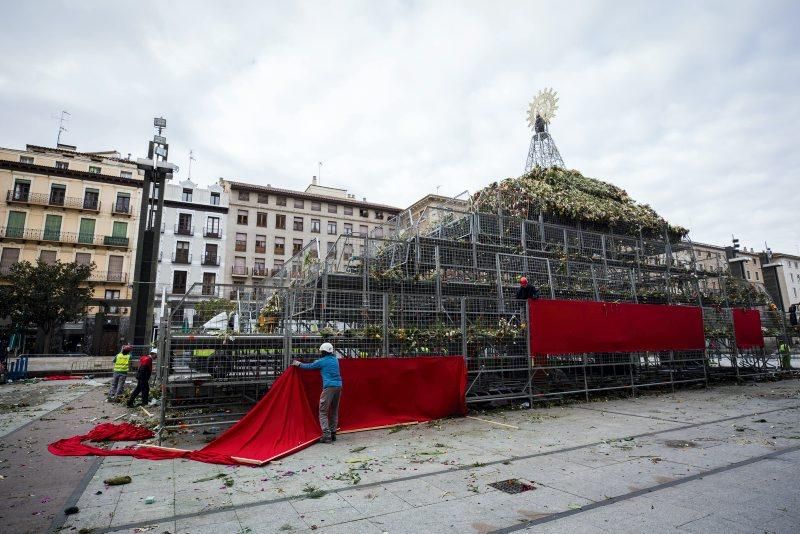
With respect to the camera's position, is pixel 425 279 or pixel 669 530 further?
pixel 425 279

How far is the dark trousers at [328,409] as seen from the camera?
8.20 m

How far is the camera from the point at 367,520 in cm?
446

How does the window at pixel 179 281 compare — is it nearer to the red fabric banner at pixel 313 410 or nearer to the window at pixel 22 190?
the window at pixel 22 190

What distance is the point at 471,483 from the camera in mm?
5574

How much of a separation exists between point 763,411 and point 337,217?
51614mm

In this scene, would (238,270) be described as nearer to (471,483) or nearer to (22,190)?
(22,190)

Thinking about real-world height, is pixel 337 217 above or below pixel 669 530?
above

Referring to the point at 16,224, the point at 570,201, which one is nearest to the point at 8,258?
the point at 16,224

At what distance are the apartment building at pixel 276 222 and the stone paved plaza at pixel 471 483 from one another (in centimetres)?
4355

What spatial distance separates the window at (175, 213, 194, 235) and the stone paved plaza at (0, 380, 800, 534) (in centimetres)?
4356

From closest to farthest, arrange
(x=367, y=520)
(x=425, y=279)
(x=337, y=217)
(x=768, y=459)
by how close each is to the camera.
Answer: (x=367, y=520) < (x=768, y=459) < (x=425, y=279) < (x=337, y=217)

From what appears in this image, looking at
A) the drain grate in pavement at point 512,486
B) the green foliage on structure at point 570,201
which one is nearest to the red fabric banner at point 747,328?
the green foliage on structure at point 570,201

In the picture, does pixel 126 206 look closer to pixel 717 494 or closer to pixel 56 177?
pixel 56 177

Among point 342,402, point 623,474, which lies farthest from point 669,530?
point 342,402
